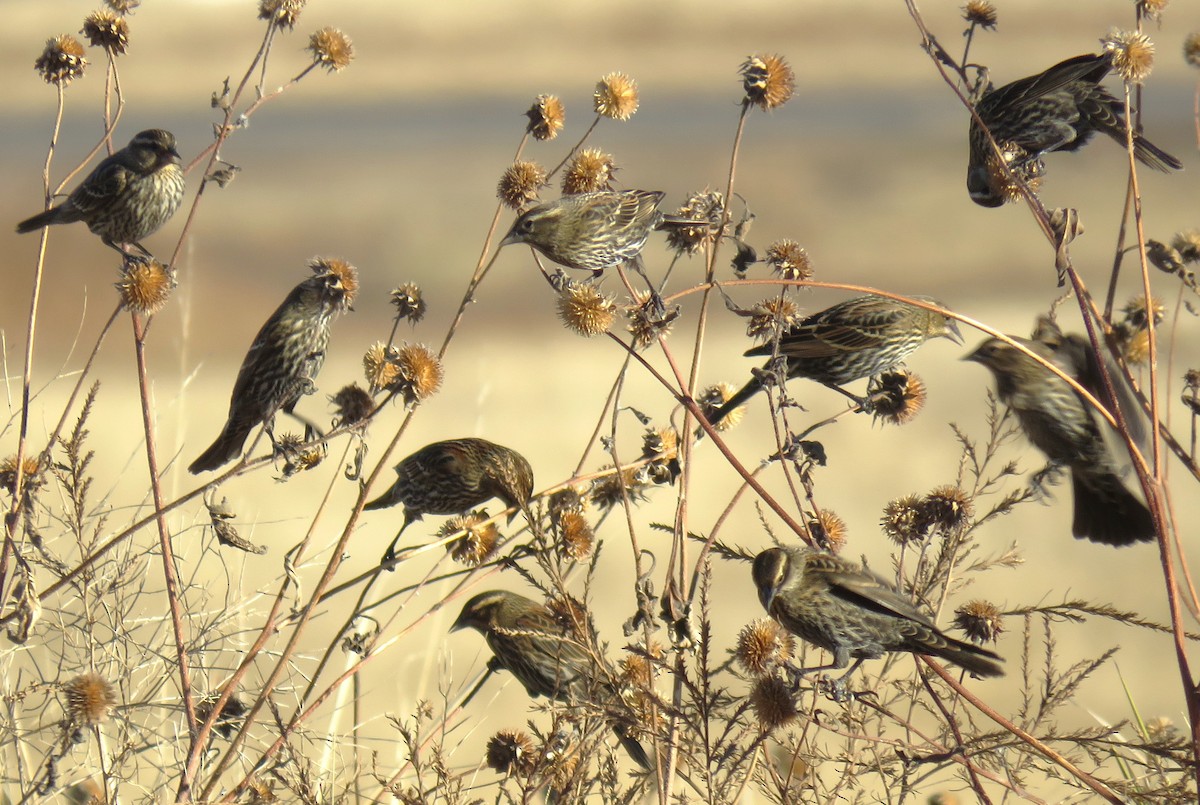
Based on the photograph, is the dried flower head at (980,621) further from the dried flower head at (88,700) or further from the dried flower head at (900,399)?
the dried flower head at (88,700)

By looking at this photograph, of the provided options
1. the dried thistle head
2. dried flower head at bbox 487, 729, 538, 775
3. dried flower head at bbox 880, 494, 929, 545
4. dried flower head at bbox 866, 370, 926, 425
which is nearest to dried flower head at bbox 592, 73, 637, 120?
the dried thistle head

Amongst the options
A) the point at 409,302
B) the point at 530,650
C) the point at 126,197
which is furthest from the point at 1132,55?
the point at 126,197

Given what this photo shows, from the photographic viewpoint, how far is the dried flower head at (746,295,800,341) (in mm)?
2209

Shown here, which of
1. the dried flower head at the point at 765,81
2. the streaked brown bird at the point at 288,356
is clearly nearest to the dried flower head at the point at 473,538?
the streaked brown bird at the point at 288,356

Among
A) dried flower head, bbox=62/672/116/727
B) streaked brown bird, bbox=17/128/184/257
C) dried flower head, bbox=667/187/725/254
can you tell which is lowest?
dried flower head, bbox=62/672/116/727

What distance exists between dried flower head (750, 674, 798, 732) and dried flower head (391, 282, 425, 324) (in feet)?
3.41

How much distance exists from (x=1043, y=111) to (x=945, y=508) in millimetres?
949

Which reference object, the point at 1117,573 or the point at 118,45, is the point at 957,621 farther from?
the point at 1117,573

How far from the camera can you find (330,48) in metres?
2.86

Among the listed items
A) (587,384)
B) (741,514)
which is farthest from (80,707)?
(587,384)

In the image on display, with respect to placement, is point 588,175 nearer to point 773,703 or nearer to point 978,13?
point 978,13

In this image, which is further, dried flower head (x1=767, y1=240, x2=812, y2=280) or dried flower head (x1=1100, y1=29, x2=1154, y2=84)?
dried flower head (x1=767, y1=240, x2=812, y2=280)

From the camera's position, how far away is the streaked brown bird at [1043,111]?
8.55 feet

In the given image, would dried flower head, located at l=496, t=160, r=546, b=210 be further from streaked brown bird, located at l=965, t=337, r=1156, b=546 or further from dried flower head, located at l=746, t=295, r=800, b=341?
streaked brown bird, located at l=965, t=337, r=1156, b=546
